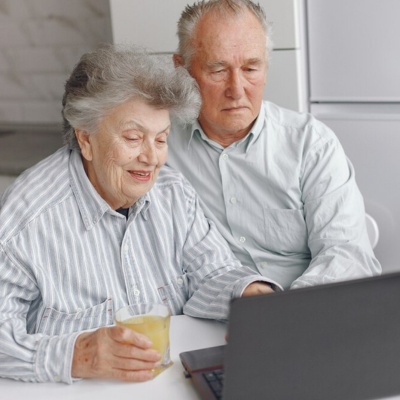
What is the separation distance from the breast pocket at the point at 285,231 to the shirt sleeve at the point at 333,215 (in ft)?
0.09

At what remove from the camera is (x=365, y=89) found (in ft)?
7.79

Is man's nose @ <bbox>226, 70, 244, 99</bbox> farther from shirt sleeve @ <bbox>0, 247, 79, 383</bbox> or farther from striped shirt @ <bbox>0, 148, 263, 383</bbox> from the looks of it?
shirt sleeve @ <bbox>0, 247, 79, 383</bbox>

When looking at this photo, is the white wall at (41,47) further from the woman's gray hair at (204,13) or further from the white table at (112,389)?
the white table at (112,389)

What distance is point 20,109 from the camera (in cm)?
344

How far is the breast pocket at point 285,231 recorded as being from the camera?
1938 millimetres

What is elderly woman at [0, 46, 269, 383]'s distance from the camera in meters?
1.48

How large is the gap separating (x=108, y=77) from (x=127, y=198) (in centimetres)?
27

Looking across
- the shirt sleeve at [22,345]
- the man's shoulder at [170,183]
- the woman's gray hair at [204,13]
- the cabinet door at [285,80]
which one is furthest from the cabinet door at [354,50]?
the shirt sleeve at [22,345]

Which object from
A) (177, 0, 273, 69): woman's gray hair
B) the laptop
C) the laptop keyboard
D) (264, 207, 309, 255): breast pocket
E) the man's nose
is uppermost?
(177, 0, 273, 69): woman's gray hair

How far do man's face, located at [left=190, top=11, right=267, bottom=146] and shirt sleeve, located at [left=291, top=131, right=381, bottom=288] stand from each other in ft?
0.72

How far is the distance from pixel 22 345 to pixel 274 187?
88 centimetres

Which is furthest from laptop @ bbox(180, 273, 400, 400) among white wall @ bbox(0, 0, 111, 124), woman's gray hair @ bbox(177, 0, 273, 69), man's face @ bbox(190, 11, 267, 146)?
white wall @ bbox(0, 0, 111, 124)

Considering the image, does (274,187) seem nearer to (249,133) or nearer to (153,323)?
(249,133)

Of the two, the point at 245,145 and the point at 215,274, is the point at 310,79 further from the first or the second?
the point at 215,274
